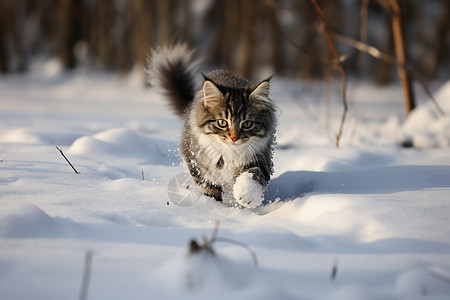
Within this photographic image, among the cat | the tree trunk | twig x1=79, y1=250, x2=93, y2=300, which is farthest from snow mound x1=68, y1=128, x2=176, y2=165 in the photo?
the tree trunk

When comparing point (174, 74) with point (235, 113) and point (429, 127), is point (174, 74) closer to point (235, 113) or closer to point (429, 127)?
point (235, 113)

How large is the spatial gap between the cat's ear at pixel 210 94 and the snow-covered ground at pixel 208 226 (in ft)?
1.89

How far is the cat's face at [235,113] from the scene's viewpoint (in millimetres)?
2252

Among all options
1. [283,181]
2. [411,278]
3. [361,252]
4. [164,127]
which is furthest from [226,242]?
[164,127]

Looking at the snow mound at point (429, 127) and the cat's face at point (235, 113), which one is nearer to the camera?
the cat's face at point (235, 113)

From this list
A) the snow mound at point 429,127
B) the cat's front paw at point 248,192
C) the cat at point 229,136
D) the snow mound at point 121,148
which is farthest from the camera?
the snow mound at point 429,127

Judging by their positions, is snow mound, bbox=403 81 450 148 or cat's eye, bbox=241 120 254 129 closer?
cat's eye, bbox=241 120 254 129

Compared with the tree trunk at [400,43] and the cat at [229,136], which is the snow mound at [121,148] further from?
the tree trunk at [400,43]

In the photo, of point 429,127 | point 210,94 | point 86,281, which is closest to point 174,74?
point 210,94

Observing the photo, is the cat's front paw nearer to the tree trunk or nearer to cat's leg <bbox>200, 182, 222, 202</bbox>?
cat's leg <bbox>200, 182, 222, 202</bbox>

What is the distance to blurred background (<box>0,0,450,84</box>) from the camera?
10.5m

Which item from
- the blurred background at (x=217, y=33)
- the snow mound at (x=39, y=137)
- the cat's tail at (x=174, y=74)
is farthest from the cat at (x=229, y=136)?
the blurred background at (x=217, y=33)

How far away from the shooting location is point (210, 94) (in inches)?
91.4

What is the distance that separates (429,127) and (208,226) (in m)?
3.38
